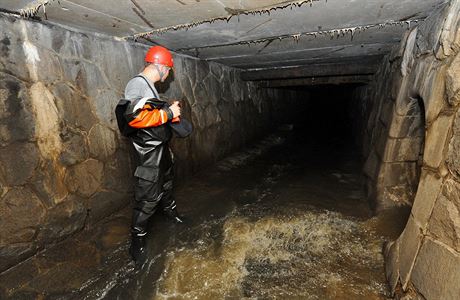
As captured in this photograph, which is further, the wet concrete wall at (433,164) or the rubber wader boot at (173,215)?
the rubber wader boot at (173,215)

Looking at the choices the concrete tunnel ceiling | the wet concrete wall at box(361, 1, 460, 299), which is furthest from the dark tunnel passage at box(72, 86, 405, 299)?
the concrete tunnel ceiling

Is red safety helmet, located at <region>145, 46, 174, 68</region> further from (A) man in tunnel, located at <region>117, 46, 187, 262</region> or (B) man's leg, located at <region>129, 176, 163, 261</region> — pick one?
(B) man's leg, located at <region>129, 176, 163, 261</region>

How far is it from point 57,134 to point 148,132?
47.9 inches

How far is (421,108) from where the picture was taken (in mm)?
3264

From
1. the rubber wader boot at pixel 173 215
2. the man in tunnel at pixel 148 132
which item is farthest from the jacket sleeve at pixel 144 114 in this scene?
the rubber wader boot at pixel 173 215

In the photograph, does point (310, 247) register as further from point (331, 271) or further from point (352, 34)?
point (352, 34)

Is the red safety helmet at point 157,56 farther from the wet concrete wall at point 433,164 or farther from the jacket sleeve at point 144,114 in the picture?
the wet concrete wall at point 433,164

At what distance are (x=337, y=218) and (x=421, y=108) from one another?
5.96 feet

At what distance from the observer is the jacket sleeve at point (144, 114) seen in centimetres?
267

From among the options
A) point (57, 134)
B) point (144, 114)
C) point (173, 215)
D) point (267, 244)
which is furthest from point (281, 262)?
point (57, 134)

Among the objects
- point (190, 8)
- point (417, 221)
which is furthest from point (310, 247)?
point (190, 8)

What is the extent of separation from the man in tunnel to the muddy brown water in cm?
49

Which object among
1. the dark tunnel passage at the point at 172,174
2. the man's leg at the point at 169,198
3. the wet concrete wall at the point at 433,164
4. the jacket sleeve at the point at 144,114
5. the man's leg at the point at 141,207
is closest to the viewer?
the wet concrete wall at the point at 433,164

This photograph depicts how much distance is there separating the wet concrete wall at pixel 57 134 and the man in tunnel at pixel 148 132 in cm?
94
